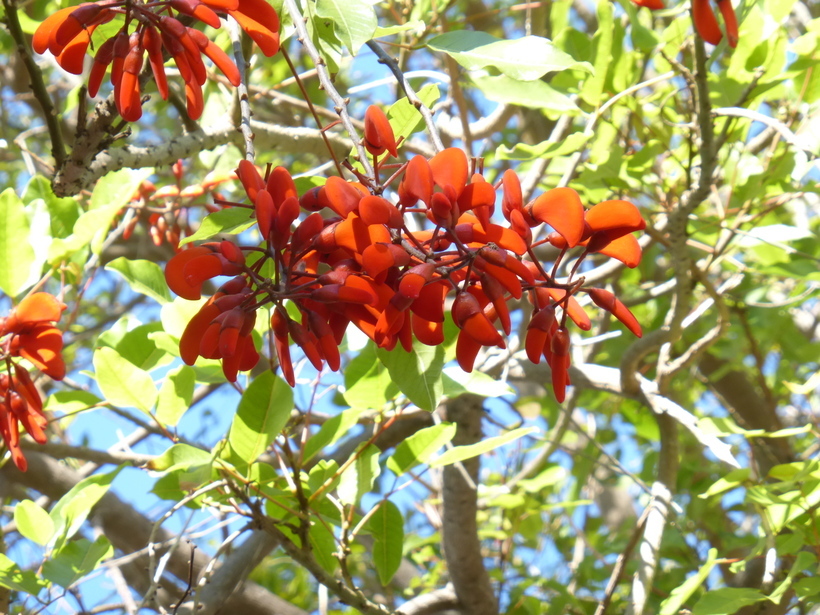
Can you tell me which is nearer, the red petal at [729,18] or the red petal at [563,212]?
the red petal at [563,212]

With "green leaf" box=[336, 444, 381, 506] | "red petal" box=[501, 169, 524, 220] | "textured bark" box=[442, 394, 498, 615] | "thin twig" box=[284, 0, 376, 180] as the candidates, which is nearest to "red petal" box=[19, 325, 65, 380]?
"green leaf" box=[336, 444, 381, 506]

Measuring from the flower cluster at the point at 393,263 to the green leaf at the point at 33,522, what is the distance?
2.00 feet

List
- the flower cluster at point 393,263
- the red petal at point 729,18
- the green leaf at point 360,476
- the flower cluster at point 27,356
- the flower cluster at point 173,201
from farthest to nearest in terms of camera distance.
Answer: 1. the flower cluster at point 173,201
2. the green leaf at point 360,476
3. the flower cluster at point 27,356
4. the red petal at point 729,18
5. the flower cluster at point 393,263

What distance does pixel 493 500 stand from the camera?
64.9 inches

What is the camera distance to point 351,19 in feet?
2.32

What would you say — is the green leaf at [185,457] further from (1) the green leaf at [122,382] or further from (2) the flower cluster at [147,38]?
(2) the flower cluster at [147,38]

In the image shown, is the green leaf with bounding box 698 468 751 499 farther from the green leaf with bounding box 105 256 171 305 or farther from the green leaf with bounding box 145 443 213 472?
the green leaf with bounding box 105 256 171 305

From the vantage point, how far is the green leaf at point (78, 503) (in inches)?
41.4

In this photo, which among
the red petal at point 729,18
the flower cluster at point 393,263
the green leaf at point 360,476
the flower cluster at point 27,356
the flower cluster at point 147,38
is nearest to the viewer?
the flower cluster at point 393,263

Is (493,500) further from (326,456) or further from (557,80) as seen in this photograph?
(557,80)

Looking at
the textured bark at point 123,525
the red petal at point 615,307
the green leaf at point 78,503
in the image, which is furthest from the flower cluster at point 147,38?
the textured bark at point 123,525

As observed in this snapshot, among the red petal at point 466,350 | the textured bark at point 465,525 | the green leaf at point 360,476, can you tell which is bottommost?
the textured bark at point 465,525

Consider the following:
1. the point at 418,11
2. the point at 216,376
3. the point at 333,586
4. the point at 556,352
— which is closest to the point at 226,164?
the point at 418,11

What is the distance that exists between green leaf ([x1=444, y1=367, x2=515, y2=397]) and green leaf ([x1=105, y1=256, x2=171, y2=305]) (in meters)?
0.41
